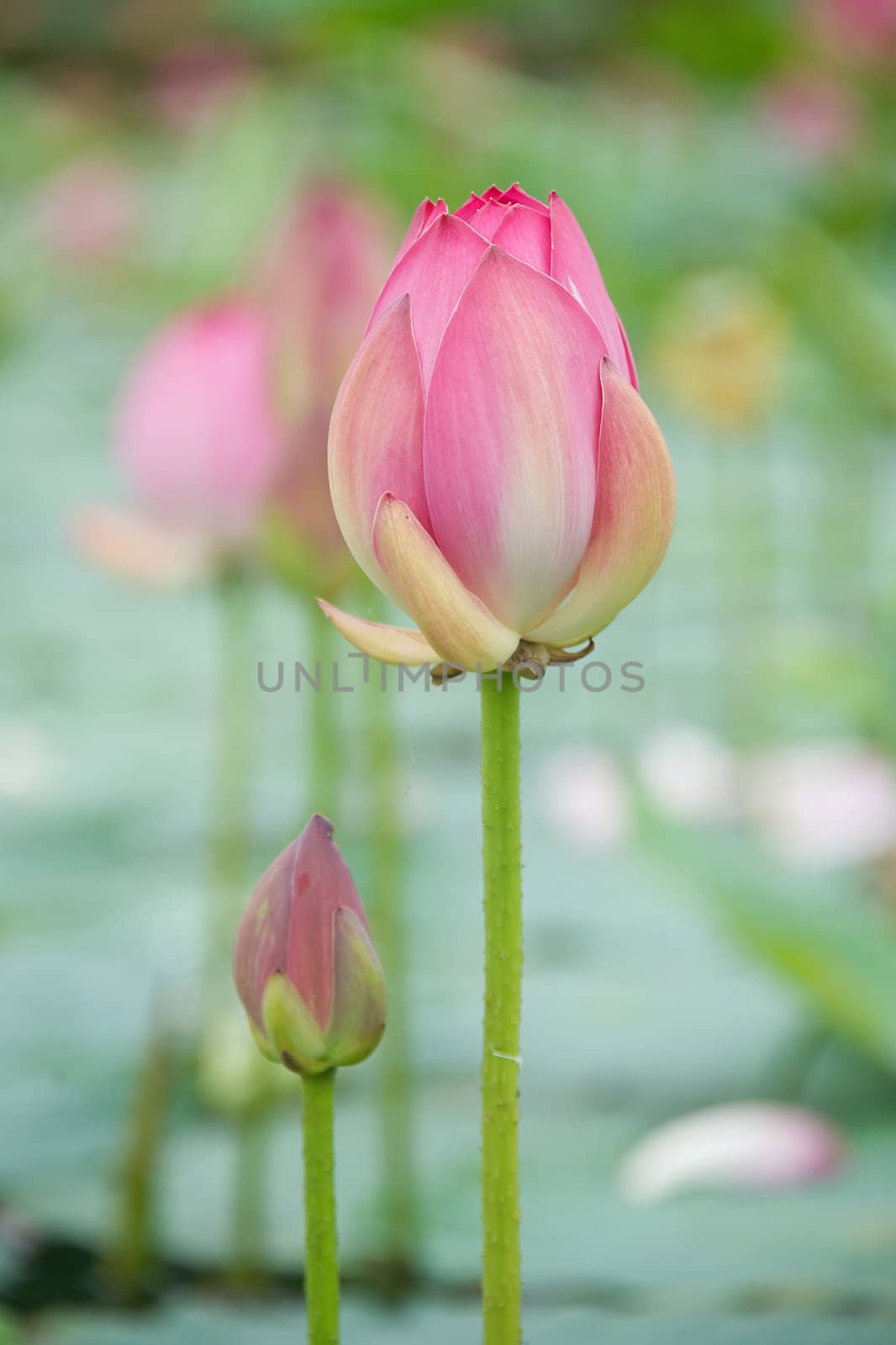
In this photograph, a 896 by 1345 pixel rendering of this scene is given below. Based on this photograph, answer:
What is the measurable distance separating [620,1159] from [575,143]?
712 millimetres

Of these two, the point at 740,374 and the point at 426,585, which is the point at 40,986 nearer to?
the point at 426,585

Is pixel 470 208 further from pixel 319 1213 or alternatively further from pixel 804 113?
pixel 804 113

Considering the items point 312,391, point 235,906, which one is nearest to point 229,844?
point 235,906

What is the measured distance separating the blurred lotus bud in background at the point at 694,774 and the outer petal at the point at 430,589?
626 millimetres

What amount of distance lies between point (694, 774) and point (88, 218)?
6.54 feet

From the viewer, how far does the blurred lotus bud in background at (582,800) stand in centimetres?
81

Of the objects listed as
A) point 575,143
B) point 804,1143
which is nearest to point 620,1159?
point 804,1143

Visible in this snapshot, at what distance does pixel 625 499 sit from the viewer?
0.18m

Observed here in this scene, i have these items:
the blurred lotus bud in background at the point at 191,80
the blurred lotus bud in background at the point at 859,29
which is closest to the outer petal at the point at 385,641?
the blurred lotus bud in background at the point at 859,29

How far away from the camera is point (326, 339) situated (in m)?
0.42

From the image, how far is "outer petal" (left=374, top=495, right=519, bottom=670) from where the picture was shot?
0.18 m

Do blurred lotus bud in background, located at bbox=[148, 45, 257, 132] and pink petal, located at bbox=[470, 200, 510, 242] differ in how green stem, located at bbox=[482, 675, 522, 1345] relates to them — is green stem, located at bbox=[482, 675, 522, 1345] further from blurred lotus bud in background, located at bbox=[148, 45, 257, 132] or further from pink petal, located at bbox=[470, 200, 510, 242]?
blurred lotus bud in background, located at bbox=[148, 45, 257, 132]

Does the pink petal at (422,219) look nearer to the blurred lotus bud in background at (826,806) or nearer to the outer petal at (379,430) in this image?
the outer petal at (379,430)

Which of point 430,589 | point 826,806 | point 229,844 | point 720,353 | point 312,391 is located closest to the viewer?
point 430,589
